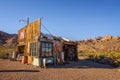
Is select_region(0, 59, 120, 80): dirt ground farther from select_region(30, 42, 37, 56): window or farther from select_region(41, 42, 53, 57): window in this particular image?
select_region(30, 42, 37, 56): window

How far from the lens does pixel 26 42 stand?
21.8 metres

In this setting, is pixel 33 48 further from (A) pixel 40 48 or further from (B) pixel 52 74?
(B) pixel 52 74

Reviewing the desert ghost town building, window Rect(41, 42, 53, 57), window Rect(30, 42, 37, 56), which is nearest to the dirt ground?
the desert ghost town building

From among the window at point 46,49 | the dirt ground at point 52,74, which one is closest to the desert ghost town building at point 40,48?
the window at point 46,49

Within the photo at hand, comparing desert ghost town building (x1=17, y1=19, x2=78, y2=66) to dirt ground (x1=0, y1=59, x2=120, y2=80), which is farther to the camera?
desert ghost town building (x1=17, y1=19, x2=78, y2=66)

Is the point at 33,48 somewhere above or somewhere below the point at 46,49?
above

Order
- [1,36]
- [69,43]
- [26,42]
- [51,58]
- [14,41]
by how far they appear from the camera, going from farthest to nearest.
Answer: [1,36]
[14,41]
[69,43]
[26,42]
[51,58]

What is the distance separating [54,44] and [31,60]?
3278 millimetres

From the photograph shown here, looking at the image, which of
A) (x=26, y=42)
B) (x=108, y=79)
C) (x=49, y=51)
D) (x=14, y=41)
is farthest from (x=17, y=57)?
(x=14, y=41)

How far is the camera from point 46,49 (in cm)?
1848

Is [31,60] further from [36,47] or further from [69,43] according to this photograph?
[69,43]

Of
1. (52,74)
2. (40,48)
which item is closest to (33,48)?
(40,48)

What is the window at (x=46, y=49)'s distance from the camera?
18141mm

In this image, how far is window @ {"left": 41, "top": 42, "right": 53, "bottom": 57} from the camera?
59.5 feet
